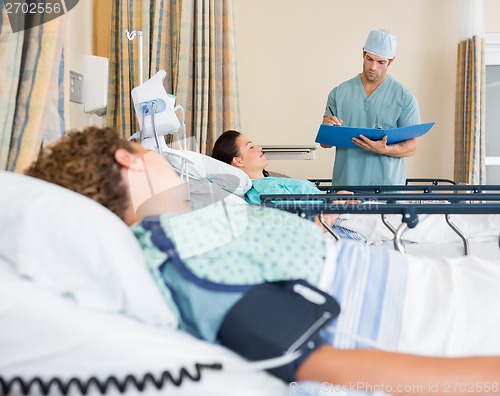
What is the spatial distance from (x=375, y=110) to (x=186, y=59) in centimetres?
131

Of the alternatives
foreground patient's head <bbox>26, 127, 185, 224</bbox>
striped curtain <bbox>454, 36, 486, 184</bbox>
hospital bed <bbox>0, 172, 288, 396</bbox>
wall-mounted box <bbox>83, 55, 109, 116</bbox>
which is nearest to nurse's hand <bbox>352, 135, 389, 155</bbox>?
wall-mounted box <bbox>83, 55, 109, 116</bbox>

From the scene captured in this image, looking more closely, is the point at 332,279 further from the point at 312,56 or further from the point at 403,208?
the point at 312,56

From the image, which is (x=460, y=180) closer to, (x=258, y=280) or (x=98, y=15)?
(x=98, y=15)

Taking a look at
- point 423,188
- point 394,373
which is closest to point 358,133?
point 423,188

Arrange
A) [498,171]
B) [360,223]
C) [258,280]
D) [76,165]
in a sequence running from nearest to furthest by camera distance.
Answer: [258,280]
[76,165]
[360,223]
[498,171]

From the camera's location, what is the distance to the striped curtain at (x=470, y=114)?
18.2 ft

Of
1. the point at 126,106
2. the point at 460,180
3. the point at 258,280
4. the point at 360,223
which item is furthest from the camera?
the point at 460,180

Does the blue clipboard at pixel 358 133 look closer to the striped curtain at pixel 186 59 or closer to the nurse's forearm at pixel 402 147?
the nurse's forearm at pixel 402 147

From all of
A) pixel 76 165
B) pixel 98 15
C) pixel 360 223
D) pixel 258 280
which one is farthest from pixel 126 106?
pixel 258 280

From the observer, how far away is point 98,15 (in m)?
4.27

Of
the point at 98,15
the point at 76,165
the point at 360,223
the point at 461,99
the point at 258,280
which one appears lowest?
the point at 360,223

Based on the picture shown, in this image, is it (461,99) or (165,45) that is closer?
(165,45)

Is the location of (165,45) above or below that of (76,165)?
above

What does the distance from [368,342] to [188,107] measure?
129 inches
